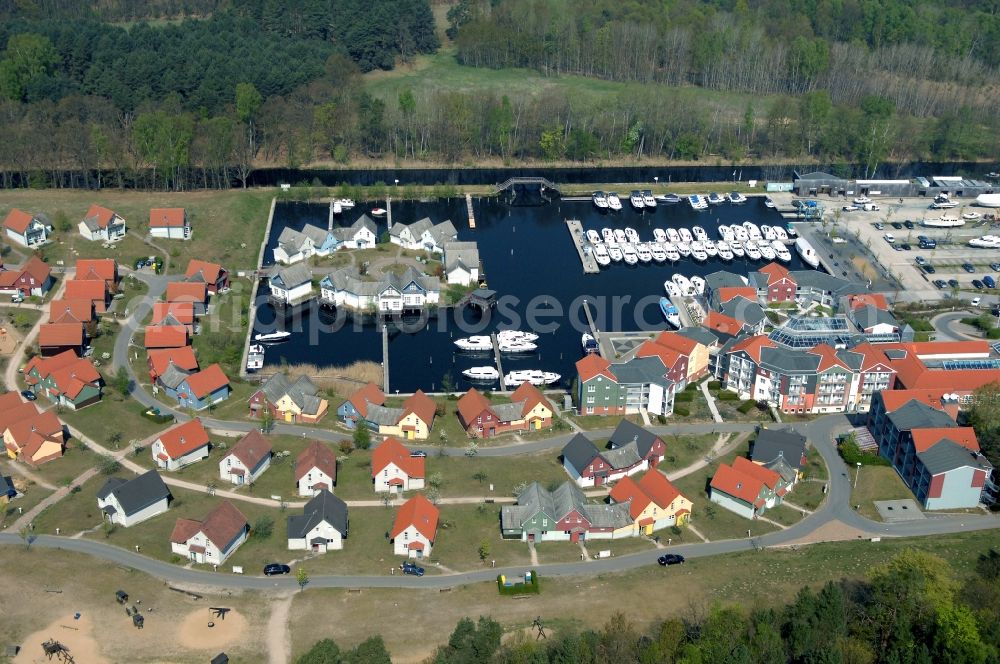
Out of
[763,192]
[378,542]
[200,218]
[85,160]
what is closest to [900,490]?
[378,542]

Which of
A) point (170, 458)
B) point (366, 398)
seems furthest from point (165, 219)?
point (170, 458)

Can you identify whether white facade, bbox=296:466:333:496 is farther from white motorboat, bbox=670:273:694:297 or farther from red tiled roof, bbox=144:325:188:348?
white motorboat, bbox=670:273:694:297

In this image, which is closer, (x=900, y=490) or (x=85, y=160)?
(x=900, y=490)

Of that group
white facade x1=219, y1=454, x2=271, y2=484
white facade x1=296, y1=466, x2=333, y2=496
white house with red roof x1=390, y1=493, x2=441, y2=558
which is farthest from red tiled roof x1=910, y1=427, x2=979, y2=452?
white facade x1=219, y1=454, x2=271, y2=484

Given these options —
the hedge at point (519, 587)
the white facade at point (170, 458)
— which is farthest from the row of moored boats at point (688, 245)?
the hedge at point (519, 587)

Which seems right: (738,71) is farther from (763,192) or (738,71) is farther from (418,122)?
(418,122)

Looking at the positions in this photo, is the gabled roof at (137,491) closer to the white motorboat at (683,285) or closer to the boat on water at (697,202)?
the white motorboat at (683,285)
